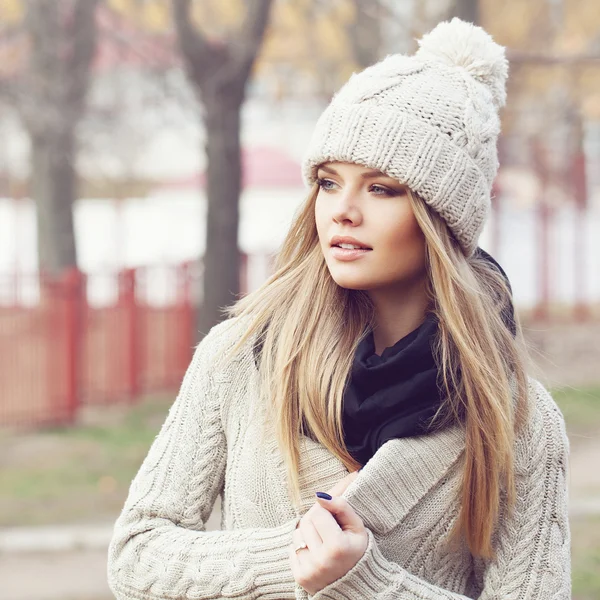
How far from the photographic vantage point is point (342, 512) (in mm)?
2154

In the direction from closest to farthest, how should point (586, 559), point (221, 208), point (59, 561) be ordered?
point (586, 559)
point (59, 561)
point (221, 208)

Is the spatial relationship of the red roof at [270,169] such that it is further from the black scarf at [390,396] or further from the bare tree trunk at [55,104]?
the black scarf at [390,396]

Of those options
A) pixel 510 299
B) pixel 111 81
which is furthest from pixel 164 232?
pixel 510 299

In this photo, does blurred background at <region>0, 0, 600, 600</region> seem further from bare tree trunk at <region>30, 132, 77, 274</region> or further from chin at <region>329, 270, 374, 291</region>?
chin at <region>329, 270, 374, 291</region>

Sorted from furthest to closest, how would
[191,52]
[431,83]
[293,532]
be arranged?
[191,52]
[431,83]
[293,532]

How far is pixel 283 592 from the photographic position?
7.57 feet

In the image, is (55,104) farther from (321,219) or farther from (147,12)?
(321,219)

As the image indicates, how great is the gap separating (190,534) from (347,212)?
0.77 meters

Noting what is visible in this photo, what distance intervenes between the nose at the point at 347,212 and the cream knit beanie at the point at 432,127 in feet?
0.29

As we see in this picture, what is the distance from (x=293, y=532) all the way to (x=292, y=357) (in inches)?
15.2

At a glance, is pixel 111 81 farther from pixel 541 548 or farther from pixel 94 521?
pixel 541 548

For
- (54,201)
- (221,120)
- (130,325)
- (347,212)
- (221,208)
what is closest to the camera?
(347,212)

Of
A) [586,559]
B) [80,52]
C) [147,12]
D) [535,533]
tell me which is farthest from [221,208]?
[535,533]

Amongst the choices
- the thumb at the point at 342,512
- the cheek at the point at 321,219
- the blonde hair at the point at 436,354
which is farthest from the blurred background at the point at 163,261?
the thumb at the point at 342,512
